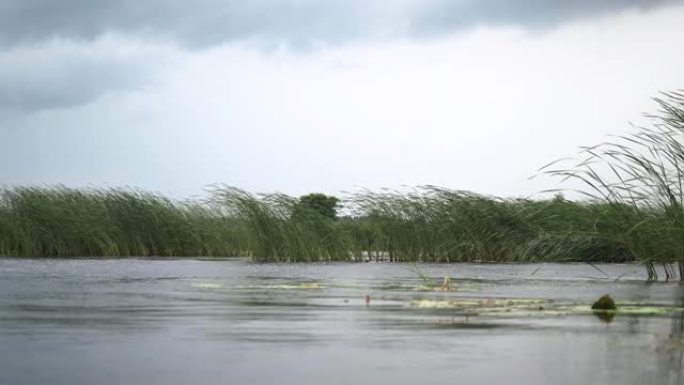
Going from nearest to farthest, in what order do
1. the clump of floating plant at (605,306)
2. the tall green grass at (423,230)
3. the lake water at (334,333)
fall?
the lake water at (334,333) → the clump of floating plant at (605,306) → the tall green grass at (423,230)

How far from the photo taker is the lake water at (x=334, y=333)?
6137 mm

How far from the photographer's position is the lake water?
6.14 m

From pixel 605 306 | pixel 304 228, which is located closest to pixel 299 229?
pixel 304 228

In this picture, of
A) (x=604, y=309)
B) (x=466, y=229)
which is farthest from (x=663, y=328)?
(x=466, y=229)

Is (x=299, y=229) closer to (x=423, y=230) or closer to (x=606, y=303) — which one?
(x=423, y=230)

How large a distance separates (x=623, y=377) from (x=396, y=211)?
19.7 metres

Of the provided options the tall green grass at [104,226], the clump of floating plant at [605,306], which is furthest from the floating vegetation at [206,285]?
the tall green grass at [104,226]

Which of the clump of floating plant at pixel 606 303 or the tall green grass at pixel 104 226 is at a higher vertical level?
the tall green grass at pixel 104 226

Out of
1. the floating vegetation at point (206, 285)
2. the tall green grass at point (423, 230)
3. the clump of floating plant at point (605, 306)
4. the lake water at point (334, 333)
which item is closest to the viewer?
the lake water at point (334, 333)

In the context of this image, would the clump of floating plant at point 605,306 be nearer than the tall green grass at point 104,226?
Yes

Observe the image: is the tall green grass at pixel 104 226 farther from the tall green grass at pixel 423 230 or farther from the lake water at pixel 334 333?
the lake water at pixel 334 333

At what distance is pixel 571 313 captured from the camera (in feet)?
34.8

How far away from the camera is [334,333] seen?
8.47 m

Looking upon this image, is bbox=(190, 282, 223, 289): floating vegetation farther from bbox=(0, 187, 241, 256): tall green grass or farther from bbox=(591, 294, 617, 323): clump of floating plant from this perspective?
bbox=(0, 187, 241, 256): tall green grass
